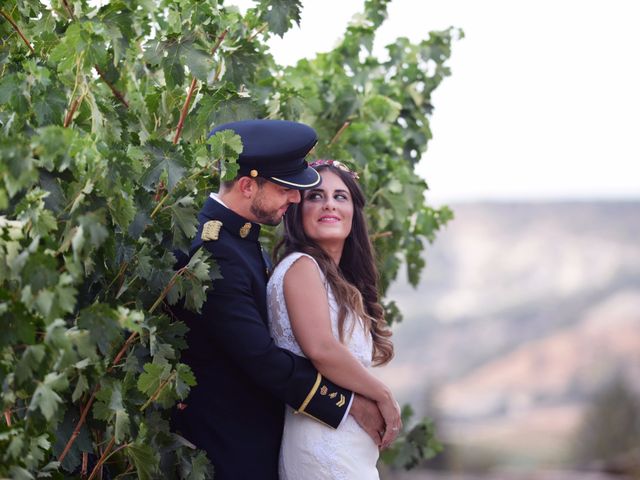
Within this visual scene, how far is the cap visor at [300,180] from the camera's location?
11.3 feet

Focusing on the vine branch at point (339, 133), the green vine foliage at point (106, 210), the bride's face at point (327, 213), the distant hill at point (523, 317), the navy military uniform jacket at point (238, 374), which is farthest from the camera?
the distant hill at point (523, 317)

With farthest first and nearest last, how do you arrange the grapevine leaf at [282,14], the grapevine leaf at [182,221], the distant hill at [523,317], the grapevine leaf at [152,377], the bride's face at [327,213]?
the distant hill at [523,317]
the bride's face at [327,213]
the grapevine leaf at [282,14]
the grapevine leaf at [182,221]
the grapevine leaf at [152,377]

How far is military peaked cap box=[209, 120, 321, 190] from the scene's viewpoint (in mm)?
3414

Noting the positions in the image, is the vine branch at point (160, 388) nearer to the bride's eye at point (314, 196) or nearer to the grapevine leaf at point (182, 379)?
the grapevine leaf at point (182, 379)

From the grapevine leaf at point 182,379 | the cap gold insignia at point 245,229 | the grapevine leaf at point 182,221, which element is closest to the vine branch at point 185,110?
the cap gold insignia at point 245,229

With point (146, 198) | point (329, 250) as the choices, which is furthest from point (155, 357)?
point (329, 250)

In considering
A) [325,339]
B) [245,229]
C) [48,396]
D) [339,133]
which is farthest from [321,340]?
[339,133]

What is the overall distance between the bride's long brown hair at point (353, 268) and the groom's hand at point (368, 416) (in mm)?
195

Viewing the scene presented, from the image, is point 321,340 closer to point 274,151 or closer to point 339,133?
point 274,151

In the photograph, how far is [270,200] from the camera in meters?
3.47

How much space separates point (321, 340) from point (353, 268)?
1.78ft

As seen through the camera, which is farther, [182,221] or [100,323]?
[182,221]

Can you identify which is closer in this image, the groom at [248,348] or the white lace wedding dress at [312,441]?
the groom at [248,348]

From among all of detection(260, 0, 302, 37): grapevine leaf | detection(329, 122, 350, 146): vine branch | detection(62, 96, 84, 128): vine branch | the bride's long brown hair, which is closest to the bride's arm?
the bride's long brown hair
